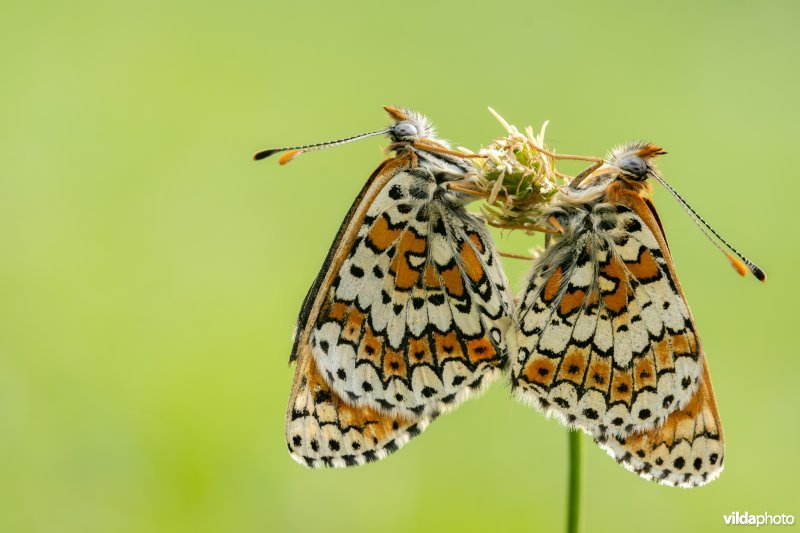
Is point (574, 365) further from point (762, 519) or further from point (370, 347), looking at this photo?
point (762, 519)

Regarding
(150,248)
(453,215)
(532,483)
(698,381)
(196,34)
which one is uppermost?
(196,34)

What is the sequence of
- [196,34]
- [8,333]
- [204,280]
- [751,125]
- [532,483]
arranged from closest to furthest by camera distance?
[532,483] → [8,333] → [204,280] → [751,125] → [196,34]

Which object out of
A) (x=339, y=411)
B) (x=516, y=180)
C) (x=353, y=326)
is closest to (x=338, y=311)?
(x=353, y=326)

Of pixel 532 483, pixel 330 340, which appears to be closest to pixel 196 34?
pixel 532 483

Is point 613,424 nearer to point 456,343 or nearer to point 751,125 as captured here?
point 456,343

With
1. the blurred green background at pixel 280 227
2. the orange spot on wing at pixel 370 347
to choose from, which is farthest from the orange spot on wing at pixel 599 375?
the blurred green background at pixel 280 227

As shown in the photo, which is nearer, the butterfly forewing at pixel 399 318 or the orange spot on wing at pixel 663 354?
the orange spot on wing at pixel 663 354

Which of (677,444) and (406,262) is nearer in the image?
(677,444)

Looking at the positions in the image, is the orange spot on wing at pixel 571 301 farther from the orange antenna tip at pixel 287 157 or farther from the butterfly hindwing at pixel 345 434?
the orange antenna tip at pixel 287 157
